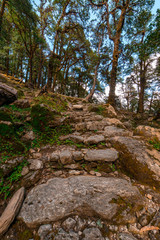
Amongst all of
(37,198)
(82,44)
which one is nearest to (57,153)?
(37,198)

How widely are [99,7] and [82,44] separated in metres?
2.86

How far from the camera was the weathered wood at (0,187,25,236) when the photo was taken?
1138mm

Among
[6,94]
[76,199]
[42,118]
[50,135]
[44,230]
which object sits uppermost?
[6,94]

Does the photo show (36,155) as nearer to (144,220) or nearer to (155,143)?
(144,220)

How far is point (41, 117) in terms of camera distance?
126 inches

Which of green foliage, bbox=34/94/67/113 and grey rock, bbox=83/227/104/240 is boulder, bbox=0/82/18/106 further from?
grey rock, bbox=83/227/104/240

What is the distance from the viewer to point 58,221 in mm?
1229

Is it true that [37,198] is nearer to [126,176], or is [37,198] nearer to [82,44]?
[126,176]

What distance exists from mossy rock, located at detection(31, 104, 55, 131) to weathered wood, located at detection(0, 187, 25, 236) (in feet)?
6.16

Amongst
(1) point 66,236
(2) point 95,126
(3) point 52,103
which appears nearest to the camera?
(1) point 66,236

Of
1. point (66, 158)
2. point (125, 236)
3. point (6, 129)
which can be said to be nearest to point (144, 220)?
point (125, 236)

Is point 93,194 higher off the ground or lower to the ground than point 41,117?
lower

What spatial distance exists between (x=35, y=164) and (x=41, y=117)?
64.2 inches

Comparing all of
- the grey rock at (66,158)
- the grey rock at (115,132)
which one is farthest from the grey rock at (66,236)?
the grey rock at (115,132)
